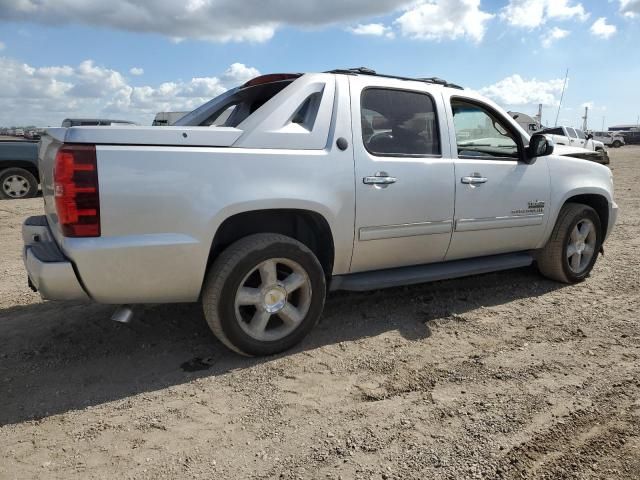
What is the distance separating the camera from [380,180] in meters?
3.67

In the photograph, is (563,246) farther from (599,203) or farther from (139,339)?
(139,339)

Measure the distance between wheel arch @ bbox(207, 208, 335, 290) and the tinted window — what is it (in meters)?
1.50

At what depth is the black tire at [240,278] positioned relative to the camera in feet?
10.6

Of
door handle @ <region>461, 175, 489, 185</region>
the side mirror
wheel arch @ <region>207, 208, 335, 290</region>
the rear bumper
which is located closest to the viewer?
the rear bumper

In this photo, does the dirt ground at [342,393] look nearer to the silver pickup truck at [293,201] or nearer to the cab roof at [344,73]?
the silver pickup truck at [293,201]

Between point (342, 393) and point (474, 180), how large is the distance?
206 centimetres

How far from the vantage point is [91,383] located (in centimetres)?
320

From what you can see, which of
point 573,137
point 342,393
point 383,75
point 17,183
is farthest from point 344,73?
point 573,137

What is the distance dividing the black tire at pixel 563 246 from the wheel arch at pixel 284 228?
2.43 meters

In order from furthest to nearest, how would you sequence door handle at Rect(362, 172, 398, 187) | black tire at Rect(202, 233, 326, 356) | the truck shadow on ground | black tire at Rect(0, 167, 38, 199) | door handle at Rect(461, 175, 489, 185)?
black tire at Rect(0, 167, 38, 199), door handle at Rect(461, 175, 489, 185), door handle at Rect(362, 172, 398, 187), black tire at Rect(202, 233, 326, 356), the truck shadow on ground

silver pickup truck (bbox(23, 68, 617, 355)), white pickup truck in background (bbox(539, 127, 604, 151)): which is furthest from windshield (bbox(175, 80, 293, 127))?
white pickup truck in background (bbox(539, 127, 604, 151))

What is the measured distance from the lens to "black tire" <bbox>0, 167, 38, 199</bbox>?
1062cm

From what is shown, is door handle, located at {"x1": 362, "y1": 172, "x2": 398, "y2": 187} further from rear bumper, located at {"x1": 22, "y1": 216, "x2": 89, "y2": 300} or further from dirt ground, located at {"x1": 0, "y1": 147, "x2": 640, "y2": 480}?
rear bumper, located at {"x1": 22, "y1": 216, "x2": 89, "y2": 300}

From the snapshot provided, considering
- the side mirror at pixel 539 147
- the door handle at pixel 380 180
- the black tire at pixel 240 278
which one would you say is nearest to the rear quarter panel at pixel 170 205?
the black tire at pixel 240 278
